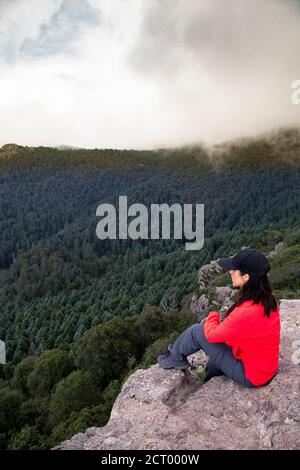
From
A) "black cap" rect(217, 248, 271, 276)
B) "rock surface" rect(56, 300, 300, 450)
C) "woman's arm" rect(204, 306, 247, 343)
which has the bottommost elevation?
"rock surface" rect(56, 300, 300, 450)

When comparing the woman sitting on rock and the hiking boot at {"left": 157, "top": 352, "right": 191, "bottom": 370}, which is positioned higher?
the woman sitting on rock

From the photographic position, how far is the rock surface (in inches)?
284

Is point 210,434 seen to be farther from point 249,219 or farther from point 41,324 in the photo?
point 249,219

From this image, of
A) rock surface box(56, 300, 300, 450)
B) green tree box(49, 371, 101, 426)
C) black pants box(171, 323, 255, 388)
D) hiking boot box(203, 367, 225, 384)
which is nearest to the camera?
rock surface box(56, 300, 300, 450)

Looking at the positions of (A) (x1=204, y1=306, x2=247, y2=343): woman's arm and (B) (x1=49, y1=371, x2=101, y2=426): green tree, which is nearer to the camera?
A: (A) (x1=204, y1=306, x2=247, y2=343): woman's arm

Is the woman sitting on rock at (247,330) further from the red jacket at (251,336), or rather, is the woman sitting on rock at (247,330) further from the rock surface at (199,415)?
the rock surface at (199,415)

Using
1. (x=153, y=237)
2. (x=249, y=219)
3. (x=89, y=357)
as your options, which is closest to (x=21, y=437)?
(x=89, y=357)

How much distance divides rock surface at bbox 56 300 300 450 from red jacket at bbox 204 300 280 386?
56 cm

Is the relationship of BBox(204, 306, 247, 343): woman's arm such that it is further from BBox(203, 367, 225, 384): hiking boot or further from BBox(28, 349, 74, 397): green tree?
BBox(28, 349, 74, 397): green tree

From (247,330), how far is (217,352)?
44.5 inches

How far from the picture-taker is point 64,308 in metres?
112

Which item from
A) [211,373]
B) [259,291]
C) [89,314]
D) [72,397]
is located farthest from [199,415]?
[89,314]

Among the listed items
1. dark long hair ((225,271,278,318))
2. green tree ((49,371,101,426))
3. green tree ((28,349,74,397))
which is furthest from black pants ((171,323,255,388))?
green tree ((28,349,74,397))

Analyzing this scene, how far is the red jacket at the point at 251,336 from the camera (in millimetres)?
7535
